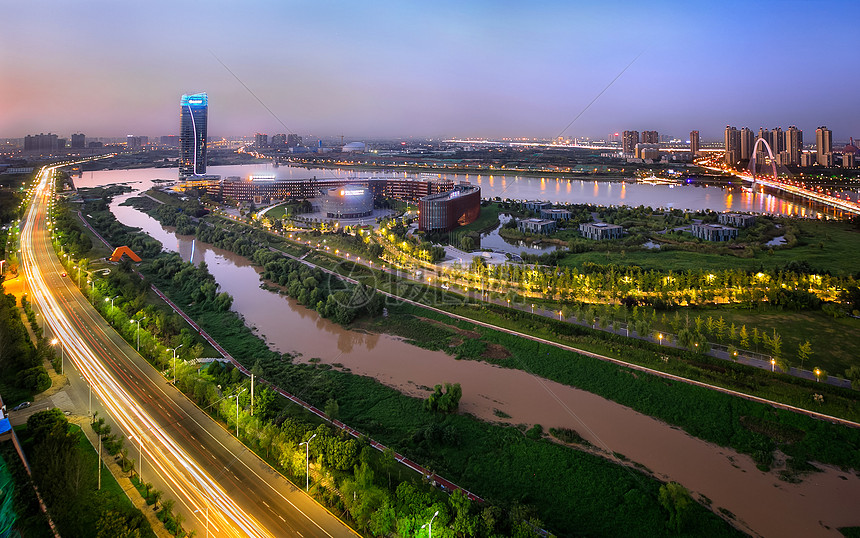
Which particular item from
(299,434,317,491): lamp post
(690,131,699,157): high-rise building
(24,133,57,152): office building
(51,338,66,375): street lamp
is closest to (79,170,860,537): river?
(299,434,317,491): lamp post

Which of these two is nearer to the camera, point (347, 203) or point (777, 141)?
point (347, 203)

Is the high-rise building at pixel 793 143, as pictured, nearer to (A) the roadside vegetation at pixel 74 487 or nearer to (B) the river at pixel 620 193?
(B) the river at pixel 620 193

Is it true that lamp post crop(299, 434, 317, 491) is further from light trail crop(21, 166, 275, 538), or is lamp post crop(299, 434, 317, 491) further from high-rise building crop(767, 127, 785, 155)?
high-rise building crop(767, 127, 785, 155)

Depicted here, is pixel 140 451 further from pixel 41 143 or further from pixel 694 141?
pixel 694 141

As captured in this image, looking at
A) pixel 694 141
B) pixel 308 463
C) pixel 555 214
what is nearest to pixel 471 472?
pixel 308 463

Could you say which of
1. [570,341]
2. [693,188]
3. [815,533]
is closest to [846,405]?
[815,533]

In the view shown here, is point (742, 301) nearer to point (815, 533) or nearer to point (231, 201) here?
point (815, 533)
